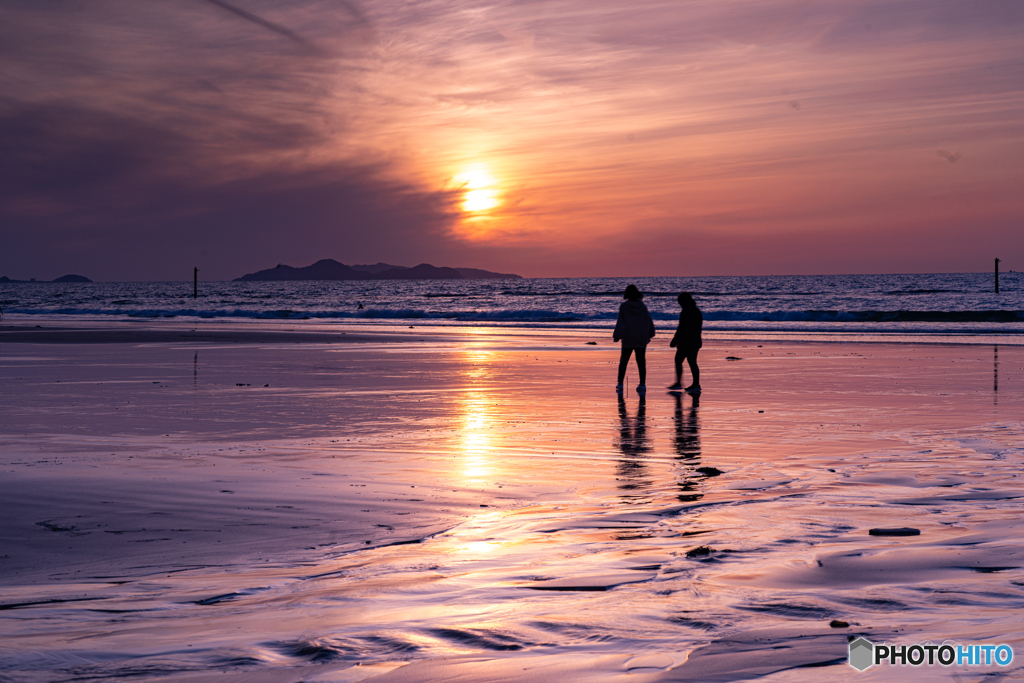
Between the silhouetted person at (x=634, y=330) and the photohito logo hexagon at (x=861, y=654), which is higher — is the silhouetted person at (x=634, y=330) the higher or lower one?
the higher one

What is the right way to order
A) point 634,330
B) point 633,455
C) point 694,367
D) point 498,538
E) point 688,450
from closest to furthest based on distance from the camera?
1. point 498,538
2. point 633,455
3. point 688,450
4. point 694,367
5. point 634,330

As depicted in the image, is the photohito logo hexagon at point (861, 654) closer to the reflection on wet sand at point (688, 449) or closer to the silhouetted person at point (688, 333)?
the reflection on wet sand at point (688, 449)

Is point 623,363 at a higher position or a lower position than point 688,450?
higher

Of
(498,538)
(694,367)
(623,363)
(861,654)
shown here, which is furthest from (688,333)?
(861,654)

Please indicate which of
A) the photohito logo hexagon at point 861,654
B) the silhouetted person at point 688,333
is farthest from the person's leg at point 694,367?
the photohito logo hexagon at point 861,654

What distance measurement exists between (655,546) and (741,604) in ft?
3.96

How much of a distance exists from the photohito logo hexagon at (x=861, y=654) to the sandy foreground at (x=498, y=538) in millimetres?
55

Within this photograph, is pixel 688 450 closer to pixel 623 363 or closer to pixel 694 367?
pixel 623 363

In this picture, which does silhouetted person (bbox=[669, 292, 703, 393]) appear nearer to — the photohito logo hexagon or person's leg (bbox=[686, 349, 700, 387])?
person's leg (bbox=[686, 349, 700, 387])

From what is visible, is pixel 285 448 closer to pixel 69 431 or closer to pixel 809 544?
pixel 69 431

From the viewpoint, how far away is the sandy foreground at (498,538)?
12.7ft

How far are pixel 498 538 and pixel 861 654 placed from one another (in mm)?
2638

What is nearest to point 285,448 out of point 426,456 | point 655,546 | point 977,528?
point 426,456

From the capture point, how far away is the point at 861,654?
3773 millimetres
